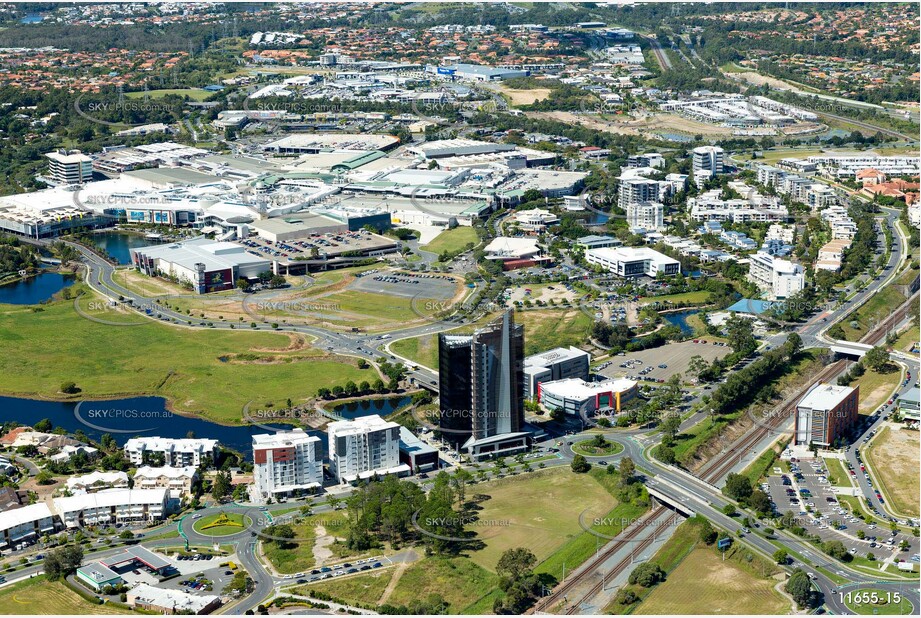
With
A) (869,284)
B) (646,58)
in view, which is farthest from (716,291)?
(646,58)

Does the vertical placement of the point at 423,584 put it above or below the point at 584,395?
below

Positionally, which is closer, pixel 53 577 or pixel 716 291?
pixel 53 577

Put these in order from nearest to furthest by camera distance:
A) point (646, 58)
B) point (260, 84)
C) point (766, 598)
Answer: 1. point (766, 598)
2. point (260, 84)
3. point (646, 58)

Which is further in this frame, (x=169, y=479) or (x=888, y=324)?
(x=888, y=324)

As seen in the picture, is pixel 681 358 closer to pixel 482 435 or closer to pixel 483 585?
pixel 482 435

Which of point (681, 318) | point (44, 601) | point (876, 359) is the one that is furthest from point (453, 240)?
point (44, 601)

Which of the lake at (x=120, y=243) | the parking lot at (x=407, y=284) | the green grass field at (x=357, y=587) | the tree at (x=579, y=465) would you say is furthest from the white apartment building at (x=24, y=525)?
the lake at (x=120, y=243)

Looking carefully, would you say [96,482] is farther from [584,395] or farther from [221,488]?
[584,395]
